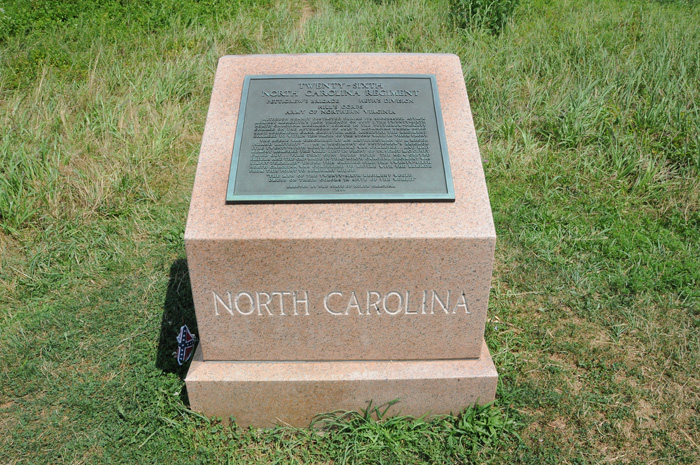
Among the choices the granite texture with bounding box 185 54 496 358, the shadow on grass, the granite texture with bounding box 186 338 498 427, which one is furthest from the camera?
the shadow on grass

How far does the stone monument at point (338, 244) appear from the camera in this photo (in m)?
2.57

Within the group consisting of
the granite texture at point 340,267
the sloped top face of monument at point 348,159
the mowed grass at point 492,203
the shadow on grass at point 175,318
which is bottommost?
the shadow on grass at point 175,318

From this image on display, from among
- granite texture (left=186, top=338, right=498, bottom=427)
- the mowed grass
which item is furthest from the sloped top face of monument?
the mowed grass

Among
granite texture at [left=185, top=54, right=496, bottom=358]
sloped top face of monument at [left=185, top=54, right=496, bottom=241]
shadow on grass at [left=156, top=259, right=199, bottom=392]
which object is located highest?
sloped top face of monument at [left=185, top=54, right=496, bottom=241]

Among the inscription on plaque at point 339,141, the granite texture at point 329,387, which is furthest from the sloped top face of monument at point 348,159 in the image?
the granite texture at point 329,387

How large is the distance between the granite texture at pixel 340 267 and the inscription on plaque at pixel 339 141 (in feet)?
0.20

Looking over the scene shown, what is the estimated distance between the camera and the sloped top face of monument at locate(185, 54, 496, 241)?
8.37ft

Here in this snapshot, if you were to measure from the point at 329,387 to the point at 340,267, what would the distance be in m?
0.67

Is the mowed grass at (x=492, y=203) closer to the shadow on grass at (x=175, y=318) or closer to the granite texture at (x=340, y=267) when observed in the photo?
the shadow on grass at (x=175, y=318)

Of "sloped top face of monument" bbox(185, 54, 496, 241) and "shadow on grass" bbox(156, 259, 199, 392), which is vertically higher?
"sloped top face of monument" bbox(185, 54, 496, 241)

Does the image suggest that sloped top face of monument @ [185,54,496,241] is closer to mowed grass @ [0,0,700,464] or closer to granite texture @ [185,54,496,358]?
granite texture @ [185,54,496,358]

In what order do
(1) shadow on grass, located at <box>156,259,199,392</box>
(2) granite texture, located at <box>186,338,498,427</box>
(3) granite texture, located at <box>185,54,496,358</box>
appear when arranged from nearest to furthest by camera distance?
(3) granite texture, located at <box>185,54,496,358</box>
(2) granite texture, located at <box>186,338,498,427</box>
(1) shadow on grass, located at <box>156,259,199,392</box>

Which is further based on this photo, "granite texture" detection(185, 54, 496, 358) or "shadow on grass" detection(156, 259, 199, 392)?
"shadow on grass" detection(156, 259, 199, 392)

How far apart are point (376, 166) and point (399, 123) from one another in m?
0.31
